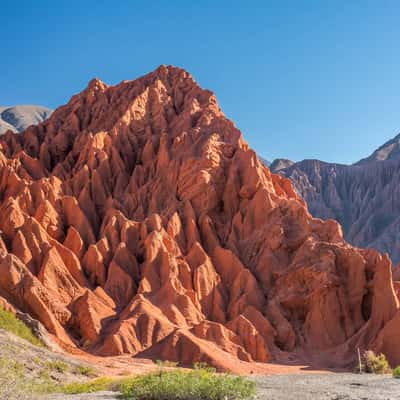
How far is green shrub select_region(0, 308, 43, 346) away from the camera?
27.8 meters

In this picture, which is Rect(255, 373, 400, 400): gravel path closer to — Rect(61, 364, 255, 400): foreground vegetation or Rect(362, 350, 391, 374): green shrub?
Rect(61, 364, 255, 400): foreground vegetation

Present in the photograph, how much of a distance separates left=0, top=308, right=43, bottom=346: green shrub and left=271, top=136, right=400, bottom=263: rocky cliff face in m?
77.9

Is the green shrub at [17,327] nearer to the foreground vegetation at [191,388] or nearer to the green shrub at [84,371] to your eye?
the green shrub at [84,371]

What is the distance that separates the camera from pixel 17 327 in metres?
28.4

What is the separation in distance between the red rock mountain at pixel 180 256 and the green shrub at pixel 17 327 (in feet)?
20.4

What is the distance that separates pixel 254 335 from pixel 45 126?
139 feet

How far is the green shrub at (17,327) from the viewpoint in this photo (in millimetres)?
27750

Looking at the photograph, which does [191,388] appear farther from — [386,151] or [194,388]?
[386,151]

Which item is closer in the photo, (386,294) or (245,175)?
(386,294)

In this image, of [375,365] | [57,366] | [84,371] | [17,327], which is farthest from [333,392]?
[375,365]

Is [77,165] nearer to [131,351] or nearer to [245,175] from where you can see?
[245,175]

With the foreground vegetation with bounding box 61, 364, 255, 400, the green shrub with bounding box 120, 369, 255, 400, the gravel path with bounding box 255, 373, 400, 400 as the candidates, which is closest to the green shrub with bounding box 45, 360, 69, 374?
the foreground vegetation with bounding box 61, 364, 255, 400

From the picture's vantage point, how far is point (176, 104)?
221 feet

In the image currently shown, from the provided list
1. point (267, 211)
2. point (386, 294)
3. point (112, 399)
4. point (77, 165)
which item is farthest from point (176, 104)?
point (112, 399)
